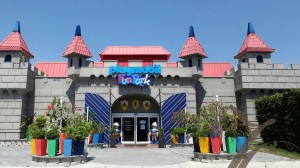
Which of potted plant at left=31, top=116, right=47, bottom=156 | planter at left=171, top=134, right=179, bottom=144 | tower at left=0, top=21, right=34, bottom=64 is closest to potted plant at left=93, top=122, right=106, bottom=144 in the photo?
planter at left=171, top=134, right=179, bottom=144

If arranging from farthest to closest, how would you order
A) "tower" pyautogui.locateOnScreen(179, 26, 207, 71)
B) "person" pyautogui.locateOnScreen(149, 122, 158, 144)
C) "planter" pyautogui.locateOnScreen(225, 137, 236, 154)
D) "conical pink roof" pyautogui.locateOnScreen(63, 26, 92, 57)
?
"tower" pyautogui.locateOnScreen(179, 26, 207, 71) → "conical pink roof" pyautogui.locateOnScreen(63, 26, 92, 57) → "person" pyautogui.locateOnScreen(149, 122, 158, 144) → "planter" pyautogui.locateOnScreen(225, 137, 236, 154)

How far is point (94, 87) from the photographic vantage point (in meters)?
25.5

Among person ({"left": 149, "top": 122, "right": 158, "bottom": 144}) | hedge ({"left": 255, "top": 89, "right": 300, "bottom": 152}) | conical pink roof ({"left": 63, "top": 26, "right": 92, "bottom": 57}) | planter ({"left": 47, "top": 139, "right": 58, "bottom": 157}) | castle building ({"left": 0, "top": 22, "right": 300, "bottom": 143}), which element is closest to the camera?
planter ({"left": 47, "top": 139, "right": 58, "bottom": 157})

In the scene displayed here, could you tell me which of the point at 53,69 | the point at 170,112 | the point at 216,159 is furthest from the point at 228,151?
the point at 53,69

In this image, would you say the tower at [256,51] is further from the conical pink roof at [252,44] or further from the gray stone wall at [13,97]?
the gray stone wall at [13,97]

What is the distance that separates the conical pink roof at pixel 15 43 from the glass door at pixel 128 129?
40.6ft

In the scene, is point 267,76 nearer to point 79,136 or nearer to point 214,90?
point 214,90

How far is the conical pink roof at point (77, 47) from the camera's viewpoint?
25.5 m

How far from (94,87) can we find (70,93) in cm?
276

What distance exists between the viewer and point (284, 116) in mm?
16312

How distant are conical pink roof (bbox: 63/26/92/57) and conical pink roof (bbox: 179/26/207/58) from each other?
30.3 ft

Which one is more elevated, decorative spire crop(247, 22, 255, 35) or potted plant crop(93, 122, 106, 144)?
decorative spire crop(247, 22, 255, 35)

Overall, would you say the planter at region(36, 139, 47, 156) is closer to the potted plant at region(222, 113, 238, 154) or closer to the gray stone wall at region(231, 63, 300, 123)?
the potted plant at region(222, 113, 238, 154)

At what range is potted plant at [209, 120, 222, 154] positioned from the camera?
11898 millimetres
